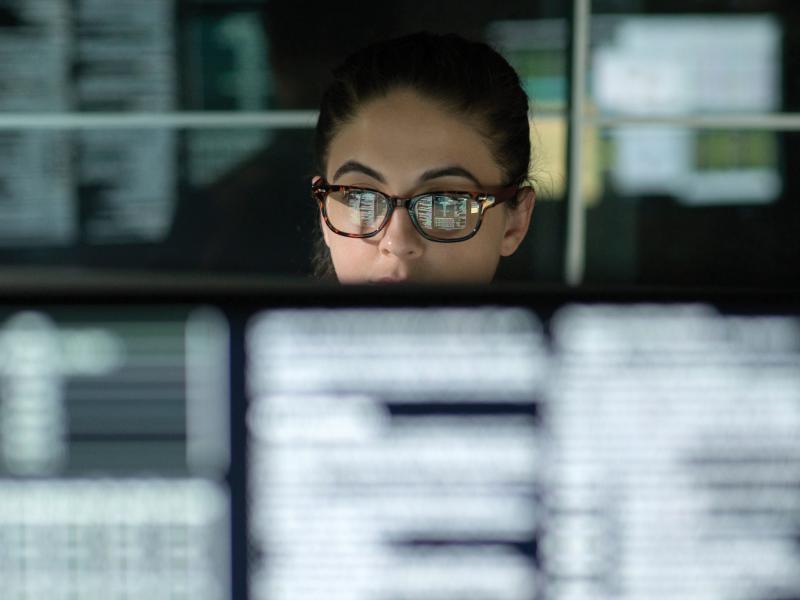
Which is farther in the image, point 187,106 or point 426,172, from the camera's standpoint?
point 187,106

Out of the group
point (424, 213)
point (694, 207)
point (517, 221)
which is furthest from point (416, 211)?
point (694, 207)

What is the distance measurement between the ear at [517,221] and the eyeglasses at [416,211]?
0.17ft

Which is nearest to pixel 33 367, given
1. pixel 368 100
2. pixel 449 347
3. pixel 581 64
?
pixel 449 347

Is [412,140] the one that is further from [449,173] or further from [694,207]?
[694,207]

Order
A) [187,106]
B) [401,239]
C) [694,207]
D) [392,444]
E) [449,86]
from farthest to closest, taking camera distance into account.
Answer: [694,207]
[187,106]
[449,86]
[401,239]
[392,444]

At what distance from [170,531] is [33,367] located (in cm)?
8

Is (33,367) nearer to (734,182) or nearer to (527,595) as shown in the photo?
(527,595)

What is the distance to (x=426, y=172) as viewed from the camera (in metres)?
0.71

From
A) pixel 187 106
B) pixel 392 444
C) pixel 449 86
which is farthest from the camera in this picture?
pixel 187 106

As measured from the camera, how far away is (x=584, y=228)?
2.52 m

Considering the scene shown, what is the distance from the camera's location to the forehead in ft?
2.38

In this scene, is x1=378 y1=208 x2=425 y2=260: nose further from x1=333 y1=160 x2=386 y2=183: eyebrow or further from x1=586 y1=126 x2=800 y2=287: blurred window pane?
x1=586 y1=126 x2=800 y2=287: blurred window pane

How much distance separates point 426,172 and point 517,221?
124 millimetres

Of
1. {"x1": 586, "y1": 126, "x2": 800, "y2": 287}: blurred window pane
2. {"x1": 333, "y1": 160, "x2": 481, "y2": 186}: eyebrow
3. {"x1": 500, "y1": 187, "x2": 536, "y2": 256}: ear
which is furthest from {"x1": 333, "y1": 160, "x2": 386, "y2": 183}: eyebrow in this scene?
{"x1": 586, "y1": 126, "x2": 800, "y2": 287}: blurred window pane
